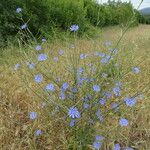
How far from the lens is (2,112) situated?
9.89ft

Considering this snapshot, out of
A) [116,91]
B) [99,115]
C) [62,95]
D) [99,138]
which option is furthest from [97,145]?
[116,91]

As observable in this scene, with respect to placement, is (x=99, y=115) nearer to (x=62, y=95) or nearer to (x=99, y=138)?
(x=99, y=138)

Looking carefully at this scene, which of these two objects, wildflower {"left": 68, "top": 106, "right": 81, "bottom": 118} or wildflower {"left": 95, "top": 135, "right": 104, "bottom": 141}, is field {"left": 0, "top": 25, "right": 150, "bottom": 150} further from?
wildflower {"left": 68, "top": 106, "right": 81, "bottom": 118}

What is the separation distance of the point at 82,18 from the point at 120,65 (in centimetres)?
461

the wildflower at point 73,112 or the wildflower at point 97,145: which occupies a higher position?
the wildflower at point 73,112

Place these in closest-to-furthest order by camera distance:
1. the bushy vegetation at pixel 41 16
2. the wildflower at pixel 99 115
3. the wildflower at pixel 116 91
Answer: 1. the wildflower at pixel 99 115
2. the wildflower at pixel 116 91
3. the bushy vegetation at pixel 41 16

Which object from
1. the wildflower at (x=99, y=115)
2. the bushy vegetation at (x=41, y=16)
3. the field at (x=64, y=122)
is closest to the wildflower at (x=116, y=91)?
the field at (x=64, y=122)

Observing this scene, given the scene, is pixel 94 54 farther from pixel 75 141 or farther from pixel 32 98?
pixel 75 141

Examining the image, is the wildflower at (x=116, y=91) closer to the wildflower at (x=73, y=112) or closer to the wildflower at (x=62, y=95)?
the wildflower at (x=62, y=95)

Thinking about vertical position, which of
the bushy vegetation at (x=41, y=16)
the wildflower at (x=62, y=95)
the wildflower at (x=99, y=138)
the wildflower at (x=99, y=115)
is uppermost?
the wildflower at (x=62, y=95)

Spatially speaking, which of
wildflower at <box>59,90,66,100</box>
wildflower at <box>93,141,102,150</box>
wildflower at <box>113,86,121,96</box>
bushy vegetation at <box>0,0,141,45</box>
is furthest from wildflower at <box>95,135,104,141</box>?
bushy vegetation at <box>0,0,141,45</box>

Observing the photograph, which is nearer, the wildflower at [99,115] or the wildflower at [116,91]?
the wildflower at [99,115]

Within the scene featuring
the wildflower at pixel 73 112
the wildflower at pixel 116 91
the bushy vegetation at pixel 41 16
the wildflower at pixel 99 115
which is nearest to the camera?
the wildflower at pixel 73 112

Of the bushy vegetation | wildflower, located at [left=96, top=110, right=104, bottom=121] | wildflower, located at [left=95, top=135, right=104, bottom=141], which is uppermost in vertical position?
wildflower, located at [left=96, top=110, right=104, bottom=121]
